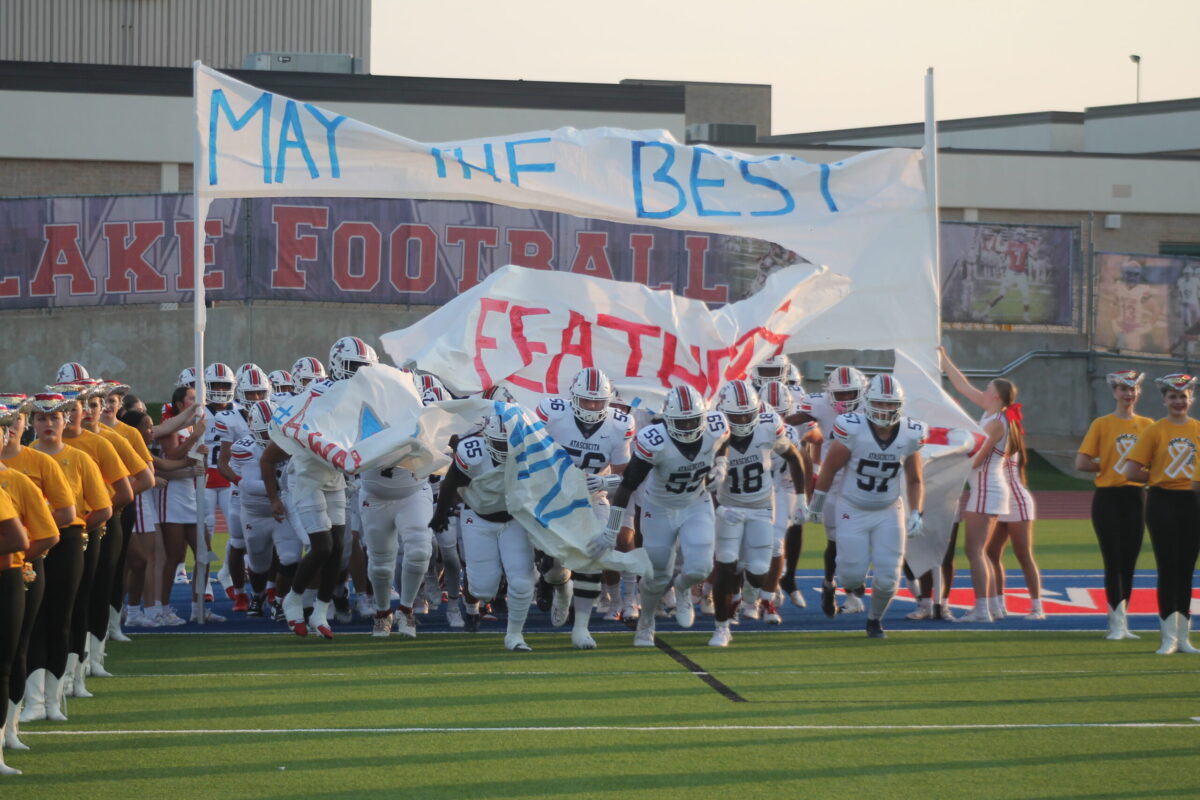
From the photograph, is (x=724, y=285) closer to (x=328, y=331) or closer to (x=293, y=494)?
(x=328, y=331)

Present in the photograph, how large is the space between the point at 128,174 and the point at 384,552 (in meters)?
20.3

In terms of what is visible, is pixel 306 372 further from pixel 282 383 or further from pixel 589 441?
pixel 589 441

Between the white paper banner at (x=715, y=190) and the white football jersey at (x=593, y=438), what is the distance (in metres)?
2.04

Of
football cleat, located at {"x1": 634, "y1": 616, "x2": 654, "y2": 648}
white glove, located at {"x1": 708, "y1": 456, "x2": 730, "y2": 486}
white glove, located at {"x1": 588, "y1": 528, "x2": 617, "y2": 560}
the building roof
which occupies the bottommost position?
football cleat, located at {"x1": 634, "y1": 616, "x2": 654, "y2": 648}

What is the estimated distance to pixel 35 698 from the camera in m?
7.91

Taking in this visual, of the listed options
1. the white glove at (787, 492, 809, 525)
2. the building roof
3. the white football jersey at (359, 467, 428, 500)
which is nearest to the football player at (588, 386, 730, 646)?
the white glove at (787, 492, 809, 525)

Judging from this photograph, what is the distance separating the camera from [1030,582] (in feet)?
40.3

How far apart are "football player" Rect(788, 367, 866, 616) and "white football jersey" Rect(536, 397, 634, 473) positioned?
6.24 feet

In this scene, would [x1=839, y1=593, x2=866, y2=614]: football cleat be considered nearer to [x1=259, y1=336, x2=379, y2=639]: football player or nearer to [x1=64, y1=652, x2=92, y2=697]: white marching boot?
[x1=259, y1=336, x2=379, y2=639]: football player

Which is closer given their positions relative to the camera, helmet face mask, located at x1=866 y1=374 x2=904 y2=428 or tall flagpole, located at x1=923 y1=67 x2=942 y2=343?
helmet face mask, located at x1=866 y1=374 x2=904 y2=428

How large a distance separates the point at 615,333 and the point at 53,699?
5.53 m

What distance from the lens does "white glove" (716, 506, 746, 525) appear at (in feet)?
36.1

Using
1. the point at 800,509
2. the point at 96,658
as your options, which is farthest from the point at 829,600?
the point at 96,658

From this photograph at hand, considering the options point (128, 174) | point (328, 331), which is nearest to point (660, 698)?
point (328, 331)
